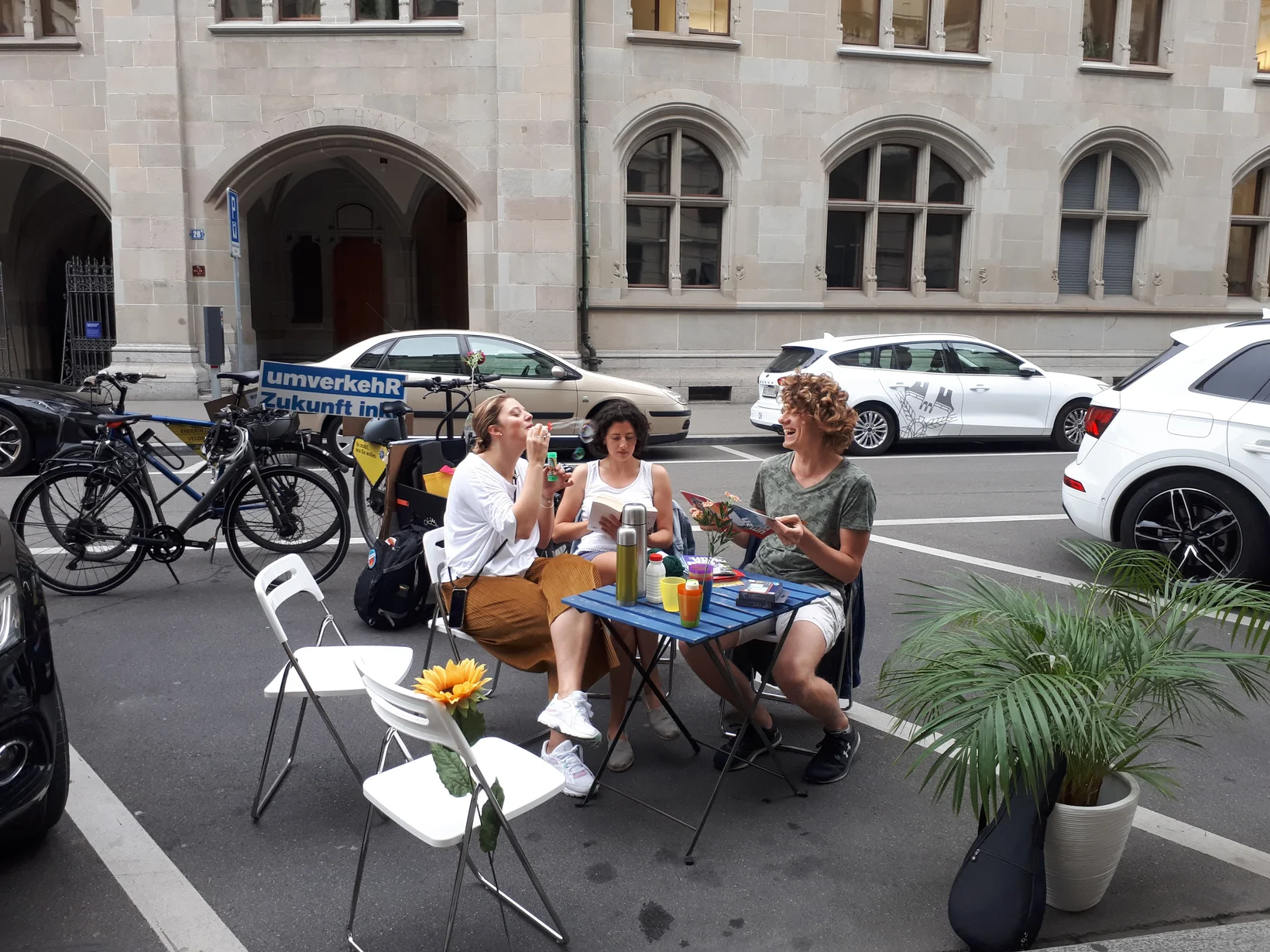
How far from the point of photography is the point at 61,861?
3480 millimetres

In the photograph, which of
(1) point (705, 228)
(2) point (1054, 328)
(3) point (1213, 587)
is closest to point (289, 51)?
(1) point (705, 228)

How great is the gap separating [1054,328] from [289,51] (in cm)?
1394

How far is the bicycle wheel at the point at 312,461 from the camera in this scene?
22.2 feet

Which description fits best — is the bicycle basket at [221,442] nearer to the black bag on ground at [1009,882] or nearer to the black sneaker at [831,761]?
the black sneaker at [831,761]

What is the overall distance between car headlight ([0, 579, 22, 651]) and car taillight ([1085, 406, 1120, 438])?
20.6 feet

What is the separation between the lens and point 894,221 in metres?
19.0

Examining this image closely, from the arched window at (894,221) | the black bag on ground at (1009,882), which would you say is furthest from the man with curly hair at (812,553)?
the arched window at (894,221)

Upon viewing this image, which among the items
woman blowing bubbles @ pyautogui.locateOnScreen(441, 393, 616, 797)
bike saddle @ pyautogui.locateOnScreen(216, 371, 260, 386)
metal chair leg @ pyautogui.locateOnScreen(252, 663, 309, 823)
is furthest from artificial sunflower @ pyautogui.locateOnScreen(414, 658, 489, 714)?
bike saddle @ pyautogui.locateOnScreen(216, 371, 260, 386)

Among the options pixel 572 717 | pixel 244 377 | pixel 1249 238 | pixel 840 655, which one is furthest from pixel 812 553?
pixel 1249 238

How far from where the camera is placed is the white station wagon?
13.2 metres

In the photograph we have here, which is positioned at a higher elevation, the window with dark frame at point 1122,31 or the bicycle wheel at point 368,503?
the window with dark frame at point 1122,31

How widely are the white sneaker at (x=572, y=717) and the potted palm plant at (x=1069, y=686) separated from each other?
105 cm

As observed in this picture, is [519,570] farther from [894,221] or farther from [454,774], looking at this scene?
[894,221]

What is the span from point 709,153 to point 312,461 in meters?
12.7
